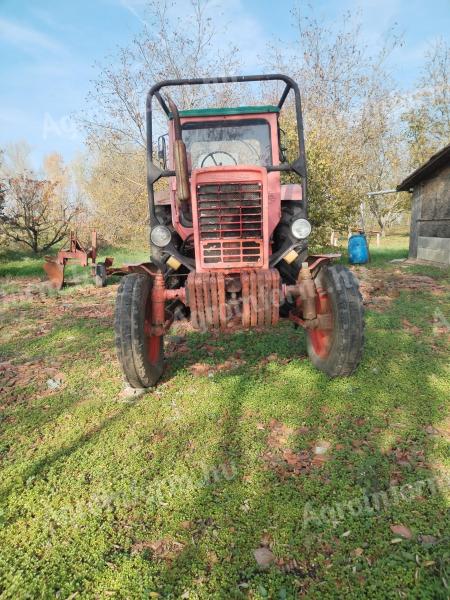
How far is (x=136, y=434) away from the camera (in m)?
2.81

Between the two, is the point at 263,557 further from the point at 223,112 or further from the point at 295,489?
the point at 223,112

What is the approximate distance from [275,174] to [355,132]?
1537 centimetres

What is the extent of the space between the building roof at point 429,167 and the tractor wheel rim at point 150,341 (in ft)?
29.9

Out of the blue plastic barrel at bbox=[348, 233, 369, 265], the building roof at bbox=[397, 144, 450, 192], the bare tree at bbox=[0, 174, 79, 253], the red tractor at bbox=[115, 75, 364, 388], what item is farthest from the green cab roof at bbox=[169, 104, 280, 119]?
the bare tree at bbox=[0, 174, 79, 253]

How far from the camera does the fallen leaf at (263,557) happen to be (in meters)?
1.78

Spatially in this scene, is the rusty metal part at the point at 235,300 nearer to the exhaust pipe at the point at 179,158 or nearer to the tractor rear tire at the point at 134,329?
the tractor rear tire at the point at 134,329

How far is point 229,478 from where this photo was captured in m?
2.33

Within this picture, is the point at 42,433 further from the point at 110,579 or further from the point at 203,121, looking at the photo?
the point at 203,121

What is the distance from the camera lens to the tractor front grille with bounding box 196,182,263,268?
321 centimetres

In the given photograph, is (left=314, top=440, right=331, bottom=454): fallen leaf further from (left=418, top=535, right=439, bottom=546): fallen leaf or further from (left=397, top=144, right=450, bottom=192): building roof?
(left=397, top=144, right=450, bottom=192): building roof

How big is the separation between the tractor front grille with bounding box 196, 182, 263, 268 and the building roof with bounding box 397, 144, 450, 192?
27.7 ft

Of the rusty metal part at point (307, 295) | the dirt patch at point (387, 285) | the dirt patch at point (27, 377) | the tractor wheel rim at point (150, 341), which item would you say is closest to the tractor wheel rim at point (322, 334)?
the rusty metal part at point (307, 295)

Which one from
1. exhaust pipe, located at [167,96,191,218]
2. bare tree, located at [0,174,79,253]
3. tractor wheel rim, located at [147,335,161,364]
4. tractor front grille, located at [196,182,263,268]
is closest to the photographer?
exhaust pipe, located at [167,96,191,218]

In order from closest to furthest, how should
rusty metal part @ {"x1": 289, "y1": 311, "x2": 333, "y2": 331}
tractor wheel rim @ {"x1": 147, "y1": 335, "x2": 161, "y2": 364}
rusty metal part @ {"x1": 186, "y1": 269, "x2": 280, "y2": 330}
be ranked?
rusty metal part @ {"x1": 186, "y1": 269, "x2": 280, "y2": 330}, rusty metal part @ {"x1": 289, "y1": 311, "x2": 333, "y2": 331}, tractor wheel rim @ {"x1": 147, "y1": 335, "x2": 161, "y2": 364}
